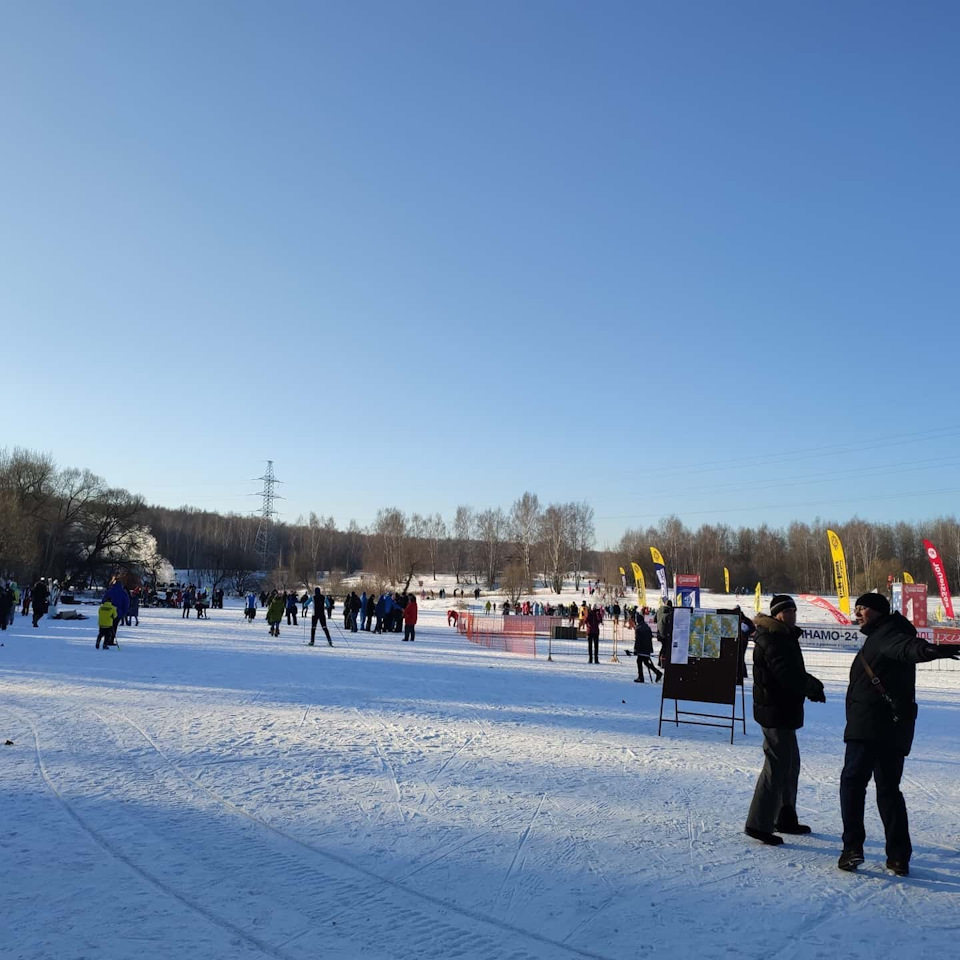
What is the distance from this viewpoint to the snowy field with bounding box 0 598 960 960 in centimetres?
411

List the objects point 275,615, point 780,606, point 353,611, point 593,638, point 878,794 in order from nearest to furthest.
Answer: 1. point 878,794
2. point 780,606
3. point 593,638
4. point 275,615
5. point 353,611

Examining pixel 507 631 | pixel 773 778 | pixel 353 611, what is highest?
pixel 773 778

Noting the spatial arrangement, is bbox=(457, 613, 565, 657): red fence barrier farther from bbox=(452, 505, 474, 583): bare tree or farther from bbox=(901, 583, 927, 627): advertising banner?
bbox=(452, 505, 474, 583): bare tree

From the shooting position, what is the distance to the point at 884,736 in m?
5.20

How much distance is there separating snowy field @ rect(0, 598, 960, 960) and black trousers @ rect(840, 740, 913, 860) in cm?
24

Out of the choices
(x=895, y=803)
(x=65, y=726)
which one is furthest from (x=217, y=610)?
(x=895, y=803)

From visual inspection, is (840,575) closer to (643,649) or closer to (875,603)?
(643,649)

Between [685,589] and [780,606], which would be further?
[685,589]

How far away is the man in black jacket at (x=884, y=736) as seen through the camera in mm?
5184

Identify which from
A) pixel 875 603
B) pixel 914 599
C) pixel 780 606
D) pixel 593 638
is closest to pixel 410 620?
pixel 593 638

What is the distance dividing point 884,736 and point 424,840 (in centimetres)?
319

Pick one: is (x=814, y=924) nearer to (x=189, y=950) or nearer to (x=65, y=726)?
(x=189, y=950)

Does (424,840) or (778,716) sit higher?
(778,716)

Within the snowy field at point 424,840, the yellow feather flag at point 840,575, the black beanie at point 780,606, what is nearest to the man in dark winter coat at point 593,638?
the snowy field at point 424,840
